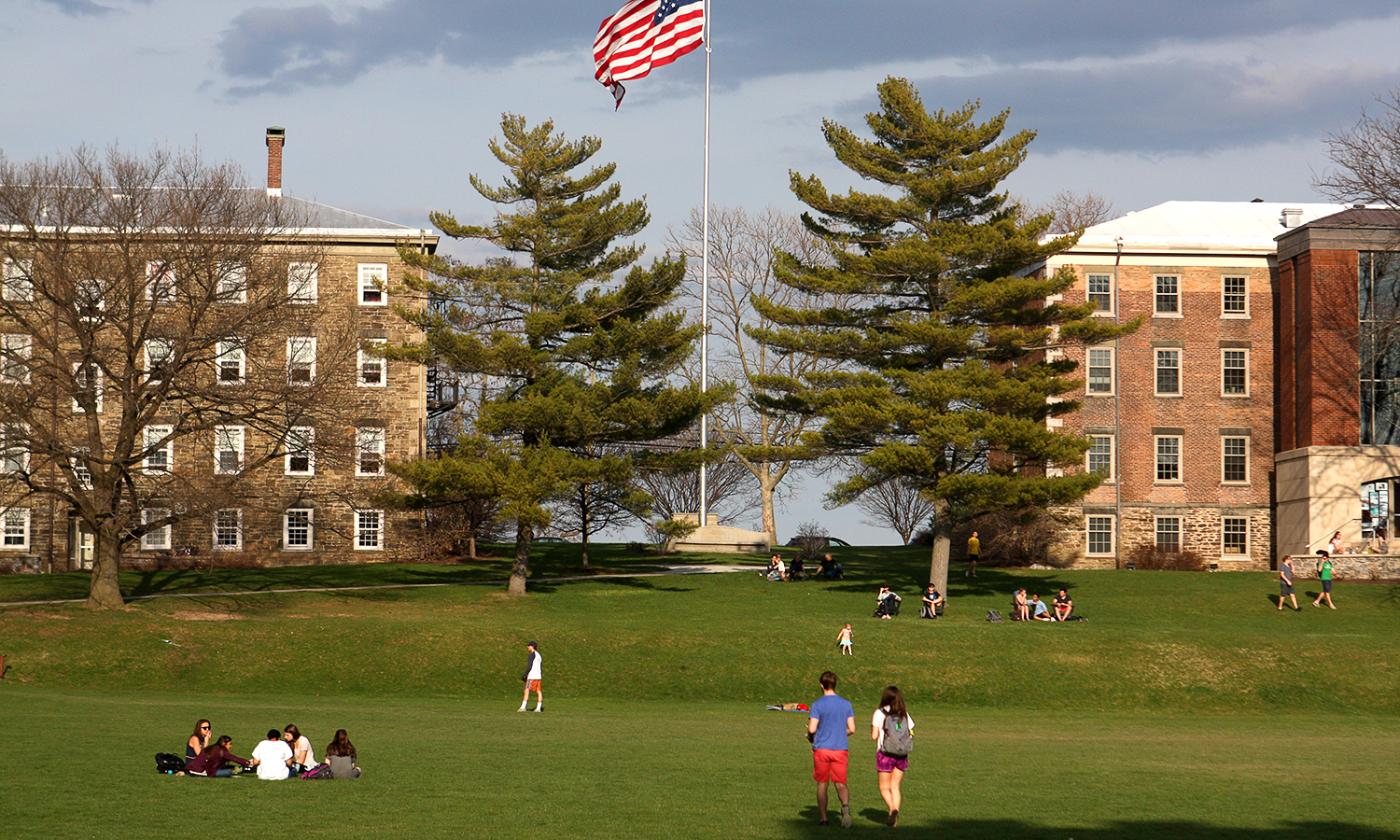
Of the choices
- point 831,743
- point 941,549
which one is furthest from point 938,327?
point 831,743

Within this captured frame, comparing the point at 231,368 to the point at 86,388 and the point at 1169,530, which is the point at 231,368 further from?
the point at 1169,530

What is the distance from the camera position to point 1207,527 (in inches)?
1967

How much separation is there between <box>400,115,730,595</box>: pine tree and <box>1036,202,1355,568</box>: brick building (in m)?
17.7

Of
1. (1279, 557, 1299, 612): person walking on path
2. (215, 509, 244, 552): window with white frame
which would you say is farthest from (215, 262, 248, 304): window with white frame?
(1279, 557, 1299, 612): person walking on path

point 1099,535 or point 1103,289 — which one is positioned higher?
point 1103,289

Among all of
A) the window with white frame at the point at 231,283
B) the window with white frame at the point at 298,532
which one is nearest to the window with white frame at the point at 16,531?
the window with white frame at the point at 298,532

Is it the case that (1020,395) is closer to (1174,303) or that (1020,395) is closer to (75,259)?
(1174,303)

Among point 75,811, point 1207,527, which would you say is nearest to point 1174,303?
point 1207,527

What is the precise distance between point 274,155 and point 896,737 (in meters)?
48.1

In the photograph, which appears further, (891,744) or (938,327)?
(938,327)

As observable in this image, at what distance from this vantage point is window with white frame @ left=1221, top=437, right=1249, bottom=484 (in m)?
49.9

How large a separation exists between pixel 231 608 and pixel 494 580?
10341 mm

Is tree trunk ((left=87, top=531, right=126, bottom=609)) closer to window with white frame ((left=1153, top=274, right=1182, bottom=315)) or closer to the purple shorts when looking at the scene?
the purple shorts

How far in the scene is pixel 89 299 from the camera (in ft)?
108
